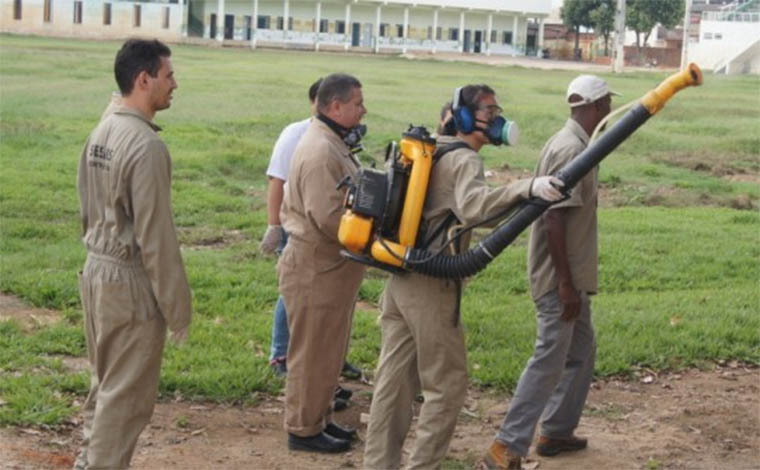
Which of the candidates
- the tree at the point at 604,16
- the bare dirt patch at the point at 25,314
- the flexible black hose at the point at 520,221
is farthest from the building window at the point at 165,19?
the flexible black hose at the point at 520,221

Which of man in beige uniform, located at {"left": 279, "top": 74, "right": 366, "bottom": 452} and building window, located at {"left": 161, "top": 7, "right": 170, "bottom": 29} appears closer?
man in beige uniform, located at {"left": 279, "top": 74, "right": 366, "bottom": 452}

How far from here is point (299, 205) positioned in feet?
22.6

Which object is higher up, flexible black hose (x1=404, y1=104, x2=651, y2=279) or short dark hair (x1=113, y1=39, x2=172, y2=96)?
short dark hair (x1=113, y1=39, x2=172, y2=96)

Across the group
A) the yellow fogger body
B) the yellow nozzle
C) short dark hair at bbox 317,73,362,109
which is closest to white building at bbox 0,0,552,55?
short dark hair at bbox 317,73,362,109

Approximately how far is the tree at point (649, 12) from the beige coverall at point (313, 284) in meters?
82.9

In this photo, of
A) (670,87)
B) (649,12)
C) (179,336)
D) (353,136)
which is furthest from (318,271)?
(649,12)

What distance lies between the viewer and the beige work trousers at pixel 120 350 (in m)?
5.55

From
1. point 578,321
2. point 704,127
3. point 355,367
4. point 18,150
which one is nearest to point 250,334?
point 355,367

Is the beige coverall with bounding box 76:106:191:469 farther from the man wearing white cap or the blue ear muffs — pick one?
the man wearing white cap

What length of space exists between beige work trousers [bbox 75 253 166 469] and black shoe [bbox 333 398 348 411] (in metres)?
2.21

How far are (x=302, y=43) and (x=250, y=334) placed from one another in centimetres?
7806

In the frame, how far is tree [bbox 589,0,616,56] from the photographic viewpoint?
86.9 metres

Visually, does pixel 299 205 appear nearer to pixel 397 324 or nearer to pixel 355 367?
pixel 397 324

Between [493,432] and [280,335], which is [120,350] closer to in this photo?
[280,335]
